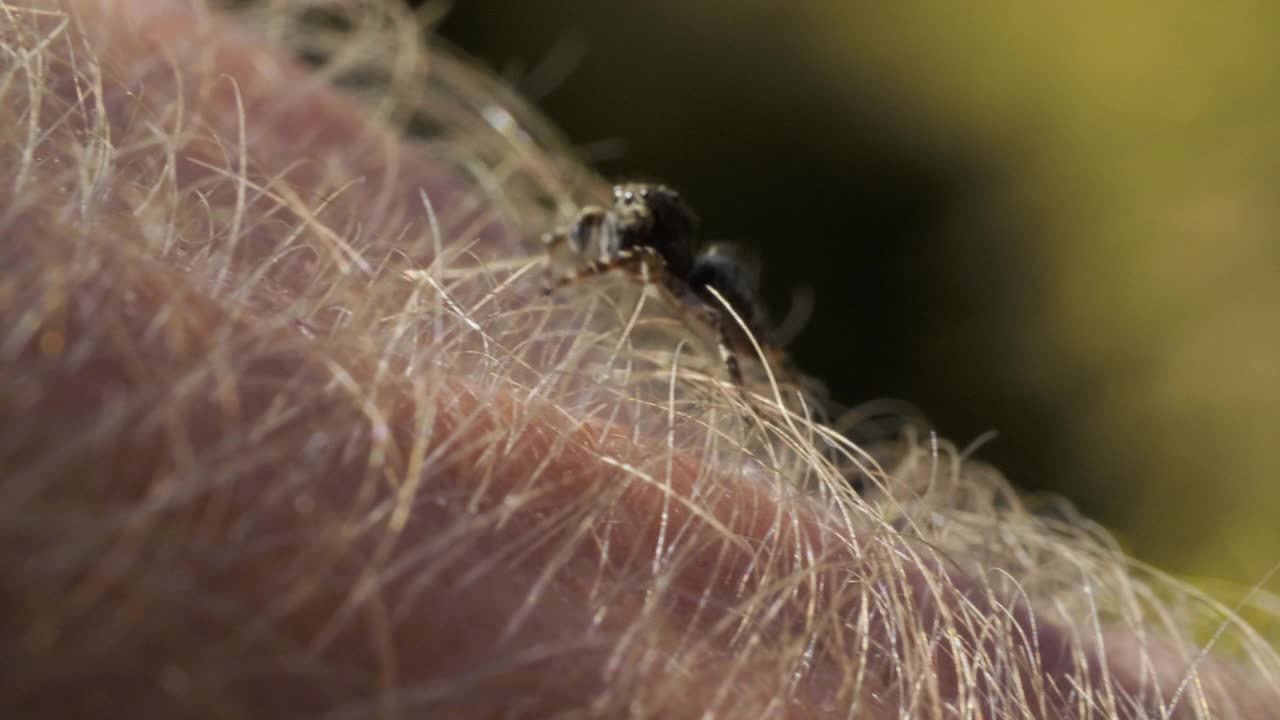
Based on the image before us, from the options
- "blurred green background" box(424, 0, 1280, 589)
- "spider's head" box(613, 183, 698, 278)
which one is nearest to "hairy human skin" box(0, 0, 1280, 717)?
"spider's head" box(613, 183, 698, 278)

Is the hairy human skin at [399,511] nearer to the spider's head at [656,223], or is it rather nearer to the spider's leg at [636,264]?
the spider's leg at [636,264]

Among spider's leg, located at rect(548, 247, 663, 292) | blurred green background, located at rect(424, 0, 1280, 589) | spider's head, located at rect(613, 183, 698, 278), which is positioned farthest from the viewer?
blurred green background, located at rect(424, 0, 1280, 589)

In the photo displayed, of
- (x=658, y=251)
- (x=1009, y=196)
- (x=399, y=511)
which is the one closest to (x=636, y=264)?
(x=658, y=251)

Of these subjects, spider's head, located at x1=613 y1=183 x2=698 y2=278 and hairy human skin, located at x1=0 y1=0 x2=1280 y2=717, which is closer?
hairy human skin, located at x1=0 y1=0 x2=1280 y2=717

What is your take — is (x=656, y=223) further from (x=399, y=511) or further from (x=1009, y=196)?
(x=1009, y=196)

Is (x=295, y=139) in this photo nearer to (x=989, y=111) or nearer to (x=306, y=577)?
(x=306, y=577)

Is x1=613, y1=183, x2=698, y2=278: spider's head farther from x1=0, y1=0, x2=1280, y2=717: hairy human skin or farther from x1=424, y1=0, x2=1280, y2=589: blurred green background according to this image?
x1=424, y1=0, x2=1280, y2=589: blurred green background

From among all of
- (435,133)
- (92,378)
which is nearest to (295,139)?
(435,133)
